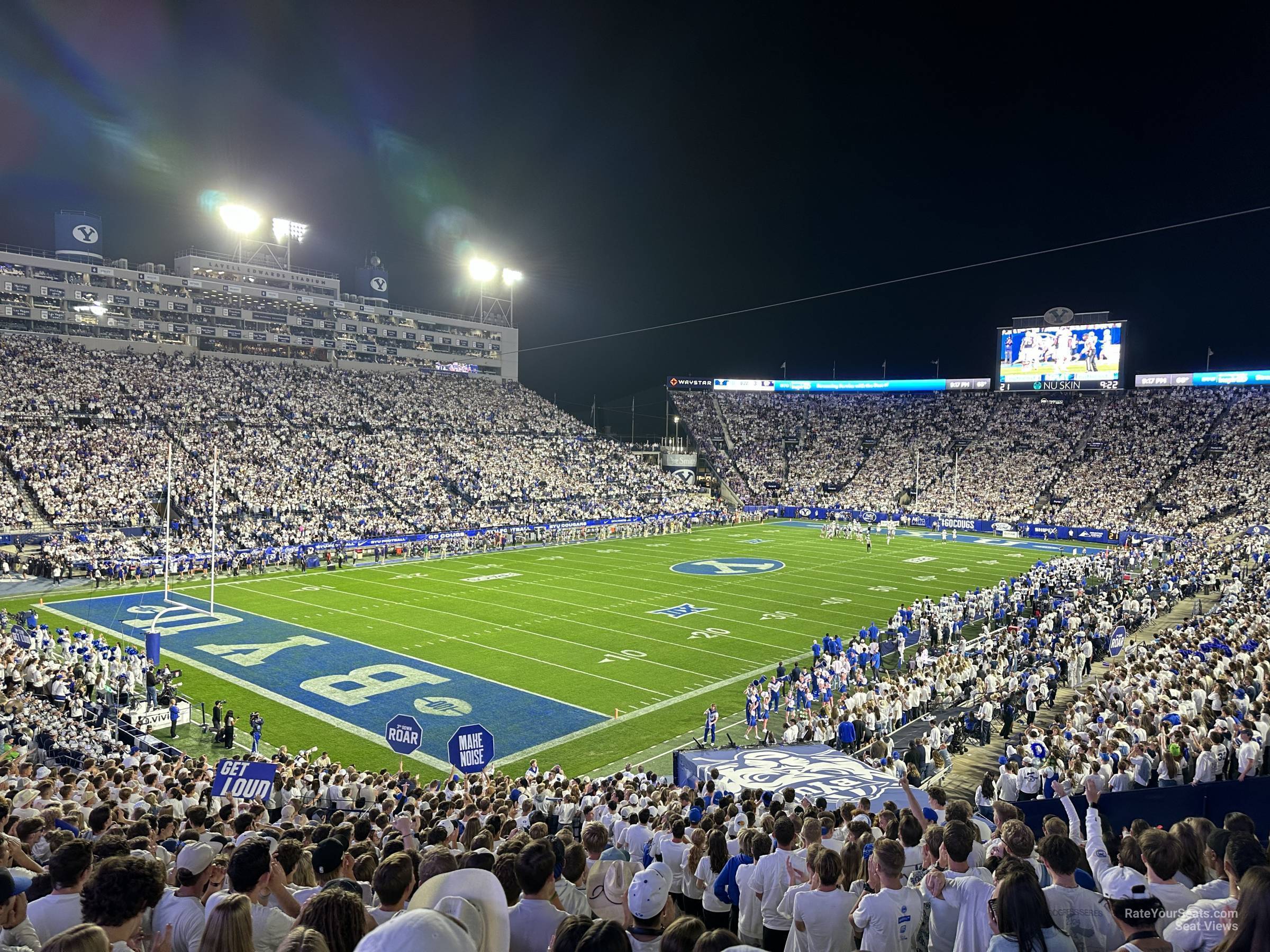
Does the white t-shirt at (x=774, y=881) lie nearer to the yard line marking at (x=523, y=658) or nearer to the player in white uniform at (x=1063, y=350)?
→ the yard line marking at (x=523, y=658)

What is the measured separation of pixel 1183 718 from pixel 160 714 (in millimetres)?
18429

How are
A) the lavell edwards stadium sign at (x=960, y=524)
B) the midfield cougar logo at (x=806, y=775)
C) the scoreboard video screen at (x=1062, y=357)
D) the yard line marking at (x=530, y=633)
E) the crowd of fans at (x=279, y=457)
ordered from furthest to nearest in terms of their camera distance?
the scoreboard video screen at (x=1062, y=357) → the lavell edwards stadium sign at (x=960, y=524) → the crowd of fans at (x=279, y=457) → the yard line marking at (x=530, y=633) → the midfield cougar logo at (x=806, y=775)

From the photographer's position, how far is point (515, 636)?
24094 mm

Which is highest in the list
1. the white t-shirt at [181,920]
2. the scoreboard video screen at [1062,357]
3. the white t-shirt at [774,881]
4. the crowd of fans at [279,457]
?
the scoreboard video screen at [1062,357]

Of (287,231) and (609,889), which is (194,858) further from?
(287,231)

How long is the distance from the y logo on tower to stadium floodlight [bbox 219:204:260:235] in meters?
45.9

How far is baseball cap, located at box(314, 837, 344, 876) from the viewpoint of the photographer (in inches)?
162

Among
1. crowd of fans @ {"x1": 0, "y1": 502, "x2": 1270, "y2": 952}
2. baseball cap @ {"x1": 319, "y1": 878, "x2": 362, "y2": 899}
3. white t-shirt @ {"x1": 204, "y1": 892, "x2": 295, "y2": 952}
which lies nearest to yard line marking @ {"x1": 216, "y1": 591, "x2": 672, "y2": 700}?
crowd of fans @ {"x1": 0, "y1": 502, "x2": 1270, "y2": 952}

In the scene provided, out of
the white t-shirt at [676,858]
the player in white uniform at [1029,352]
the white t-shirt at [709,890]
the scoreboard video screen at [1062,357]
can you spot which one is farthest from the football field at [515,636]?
the player in white uniform at [1029,352]

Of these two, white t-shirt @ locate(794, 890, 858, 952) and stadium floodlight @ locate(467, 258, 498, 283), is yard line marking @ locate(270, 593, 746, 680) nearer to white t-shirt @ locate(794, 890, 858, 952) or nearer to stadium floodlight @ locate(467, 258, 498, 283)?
white t-shirt @ locate(794, 890, 858, 952)

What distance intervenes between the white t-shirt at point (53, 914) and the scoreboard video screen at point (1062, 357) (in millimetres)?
63763

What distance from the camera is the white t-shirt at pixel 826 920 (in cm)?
398

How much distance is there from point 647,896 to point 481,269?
247 ft

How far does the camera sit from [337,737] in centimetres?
1600
